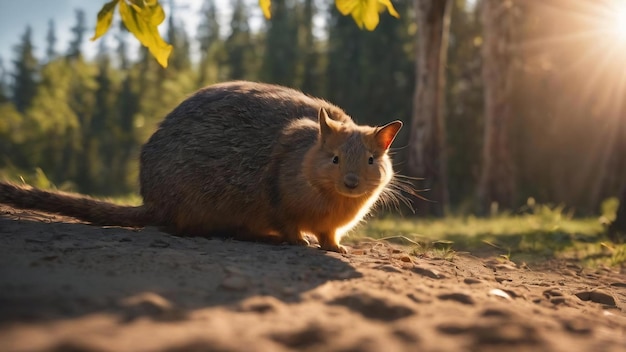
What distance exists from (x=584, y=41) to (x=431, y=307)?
22731 mm

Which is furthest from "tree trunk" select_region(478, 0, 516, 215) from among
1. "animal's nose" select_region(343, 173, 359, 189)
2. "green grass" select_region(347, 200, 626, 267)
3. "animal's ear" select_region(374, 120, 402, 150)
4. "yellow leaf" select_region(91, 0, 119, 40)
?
"yellow leaf" select_region(91, 0, 119, 40)

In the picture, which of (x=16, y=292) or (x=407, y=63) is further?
(x=407, y=63)

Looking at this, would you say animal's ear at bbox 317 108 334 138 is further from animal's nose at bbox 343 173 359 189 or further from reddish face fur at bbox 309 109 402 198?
animal's nose at bbox 343 173 359 189

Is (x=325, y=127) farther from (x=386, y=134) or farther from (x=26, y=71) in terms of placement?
(x=26, y=71)

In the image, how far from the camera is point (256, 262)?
168 inches

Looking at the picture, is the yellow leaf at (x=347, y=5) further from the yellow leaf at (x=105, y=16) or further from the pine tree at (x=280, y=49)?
the pine tree at (x=280, y=49)

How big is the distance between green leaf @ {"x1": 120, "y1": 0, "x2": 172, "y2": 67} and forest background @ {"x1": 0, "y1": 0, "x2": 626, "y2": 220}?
82.0 inches

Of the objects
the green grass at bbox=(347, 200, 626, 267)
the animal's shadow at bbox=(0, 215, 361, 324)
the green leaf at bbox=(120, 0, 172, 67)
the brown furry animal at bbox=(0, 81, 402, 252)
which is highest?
the green leaf at bbox=(120, 0, 172, 67)

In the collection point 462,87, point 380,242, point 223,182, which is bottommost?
point 380,242

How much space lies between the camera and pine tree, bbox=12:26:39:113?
158 ft

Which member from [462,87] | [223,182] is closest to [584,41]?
[462,87]

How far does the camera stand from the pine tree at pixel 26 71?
48062 millimetres

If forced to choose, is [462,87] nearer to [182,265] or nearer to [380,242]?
[380,242]

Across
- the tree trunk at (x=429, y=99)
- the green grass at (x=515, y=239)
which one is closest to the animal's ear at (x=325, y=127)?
the green grass at (x=515, y=239)
